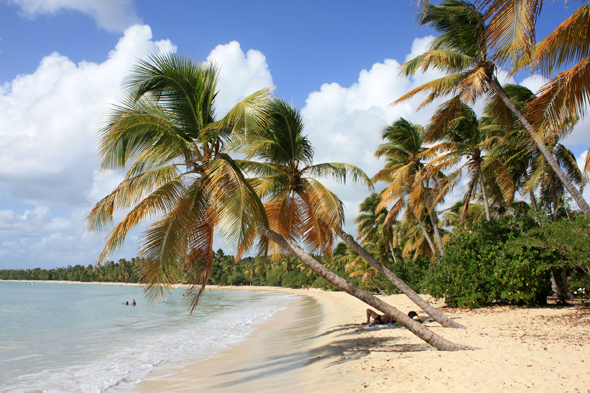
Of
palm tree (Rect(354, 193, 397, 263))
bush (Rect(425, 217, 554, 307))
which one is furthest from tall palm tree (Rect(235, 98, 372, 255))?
palm tree (Rect(354, 193, 397, 263))

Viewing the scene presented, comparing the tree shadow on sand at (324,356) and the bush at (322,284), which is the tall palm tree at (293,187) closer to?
the tree shadow on sand at (324,356)

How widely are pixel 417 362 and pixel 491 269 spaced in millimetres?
7636

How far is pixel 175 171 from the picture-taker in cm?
696

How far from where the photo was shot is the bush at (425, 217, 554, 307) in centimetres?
1128

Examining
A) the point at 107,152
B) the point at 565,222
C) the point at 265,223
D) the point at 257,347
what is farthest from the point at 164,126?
the point at 565,222

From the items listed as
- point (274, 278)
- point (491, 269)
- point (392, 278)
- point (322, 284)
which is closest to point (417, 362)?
point (392, 278)

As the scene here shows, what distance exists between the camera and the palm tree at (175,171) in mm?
6043

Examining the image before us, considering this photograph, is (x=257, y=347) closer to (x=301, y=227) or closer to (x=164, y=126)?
(x=301, y=227)

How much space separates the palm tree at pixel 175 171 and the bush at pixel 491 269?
907cm

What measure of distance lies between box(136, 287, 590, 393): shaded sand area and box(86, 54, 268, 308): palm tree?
2307 mm

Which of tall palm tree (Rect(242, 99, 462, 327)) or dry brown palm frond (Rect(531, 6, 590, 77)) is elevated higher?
dry brown palm frond (Rect(531, 6, 590, 77))

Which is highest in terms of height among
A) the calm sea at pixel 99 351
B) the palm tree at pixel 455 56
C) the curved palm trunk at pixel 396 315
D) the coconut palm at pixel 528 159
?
the palm tree at pixel 455 56

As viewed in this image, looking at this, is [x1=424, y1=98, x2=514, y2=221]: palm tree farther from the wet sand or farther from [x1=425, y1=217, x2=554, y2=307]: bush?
the wet sand

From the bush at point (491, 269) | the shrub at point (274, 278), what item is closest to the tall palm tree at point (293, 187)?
the bush at point (491, 269)
